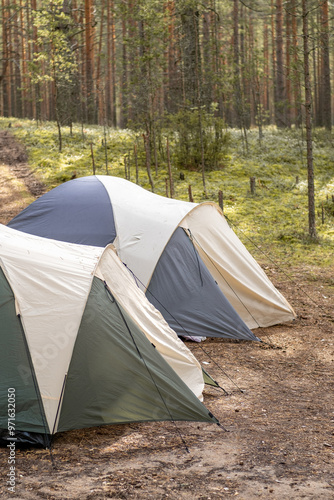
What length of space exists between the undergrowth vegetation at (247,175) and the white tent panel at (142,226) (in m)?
4.36

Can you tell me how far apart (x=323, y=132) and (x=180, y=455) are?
21046mm

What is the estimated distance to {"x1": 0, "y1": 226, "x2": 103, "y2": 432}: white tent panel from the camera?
15.8 ft

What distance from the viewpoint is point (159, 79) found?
18281 millimetres

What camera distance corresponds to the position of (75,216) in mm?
8422

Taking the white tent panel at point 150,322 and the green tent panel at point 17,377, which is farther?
the white tent panel at point 150,322

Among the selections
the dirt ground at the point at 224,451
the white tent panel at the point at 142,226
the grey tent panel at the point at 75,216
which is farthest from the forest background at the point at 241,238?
the grey tent panel at the point at 75,216

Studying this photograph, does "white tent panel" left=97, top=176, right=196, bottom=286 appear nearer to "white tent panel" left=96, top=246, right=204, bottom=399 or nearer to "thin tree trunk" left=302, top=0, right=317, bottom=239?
"white tent panel" left=96, top=246, right=204, bottom=399

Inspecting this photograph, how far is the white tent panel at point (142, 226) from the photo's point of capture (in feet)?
25.8

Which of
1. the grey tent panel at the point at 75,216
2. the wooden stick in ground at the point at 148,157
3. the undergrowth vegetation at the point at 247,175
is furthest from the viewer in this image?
the wooden stick in ground at the point at 148,157

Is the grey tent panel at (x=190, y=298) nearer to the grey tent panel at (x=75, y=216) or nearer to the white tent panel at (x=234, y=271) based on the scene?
the white tent panel at (x=234, y=271)

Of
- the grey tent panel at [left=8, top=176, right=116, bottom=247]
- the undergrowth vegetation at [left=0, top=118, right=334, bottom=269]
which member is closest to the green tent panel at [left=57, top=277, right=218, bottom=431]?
the grey tent panel at [left=8, top=176, right=116, bottom=247]

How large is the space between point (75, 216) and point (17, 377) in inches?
158

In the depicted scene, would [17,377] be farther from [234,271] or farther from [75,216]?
[234,271]

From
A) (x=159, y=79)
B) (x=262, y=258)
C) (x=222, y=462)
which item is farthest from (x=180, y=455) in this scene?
(x=159, y=79)
